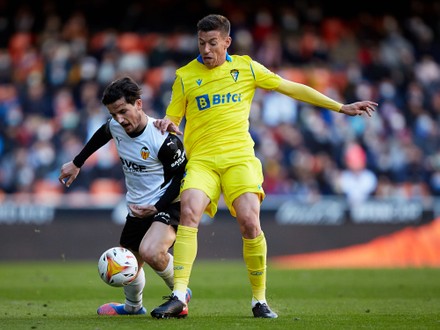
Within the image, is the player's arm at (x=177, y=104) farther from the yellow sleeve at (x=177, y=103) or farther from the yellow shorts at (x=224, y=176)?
the yellow shorts at (x=224, y=176)

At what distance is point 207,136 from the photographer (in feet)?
27.5

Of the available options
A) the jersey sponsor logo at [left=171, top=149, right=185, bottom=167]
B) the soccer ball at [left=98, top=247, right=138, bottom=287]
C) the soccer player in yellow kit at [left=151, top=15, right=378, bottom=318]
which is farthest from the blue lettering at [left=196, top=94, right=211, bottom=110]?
the soccer ball at [left=98, top=247, right=138, bottom=287]

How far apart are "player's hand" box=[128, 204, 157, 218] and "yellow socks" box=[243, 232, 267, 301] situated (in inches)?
35.4

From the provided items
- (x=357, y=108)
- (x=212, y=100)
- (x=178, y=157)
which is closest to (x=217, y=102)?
(x=212, y=100)

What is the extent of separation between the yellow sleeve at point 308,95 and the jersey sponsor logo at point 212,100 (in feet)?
1.52

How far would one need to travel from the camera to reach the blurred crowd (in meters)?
19.6

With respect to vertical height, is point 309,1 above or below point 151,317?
above

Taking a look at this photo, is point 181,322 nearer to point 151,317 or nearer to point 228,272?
point 151,317

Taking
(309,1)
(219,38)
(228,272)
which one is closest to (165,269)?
(219,38)

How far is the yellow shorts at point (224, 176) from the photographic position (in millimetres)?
8156

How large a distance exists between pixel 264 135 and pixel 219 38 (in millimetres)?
12222

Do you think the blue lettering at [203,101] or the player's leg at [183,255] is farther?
the blue lettering at [203,101]

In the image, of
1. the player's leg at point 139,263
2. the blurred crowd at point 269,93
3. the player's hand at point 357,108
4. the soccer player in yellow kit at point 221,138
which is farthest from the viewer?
the blurred crowd at point 269,93

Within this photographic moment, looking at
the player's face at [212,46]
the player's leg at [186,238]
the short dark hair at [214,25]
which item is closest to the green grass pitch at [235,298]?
the player's leg at [186,238]
